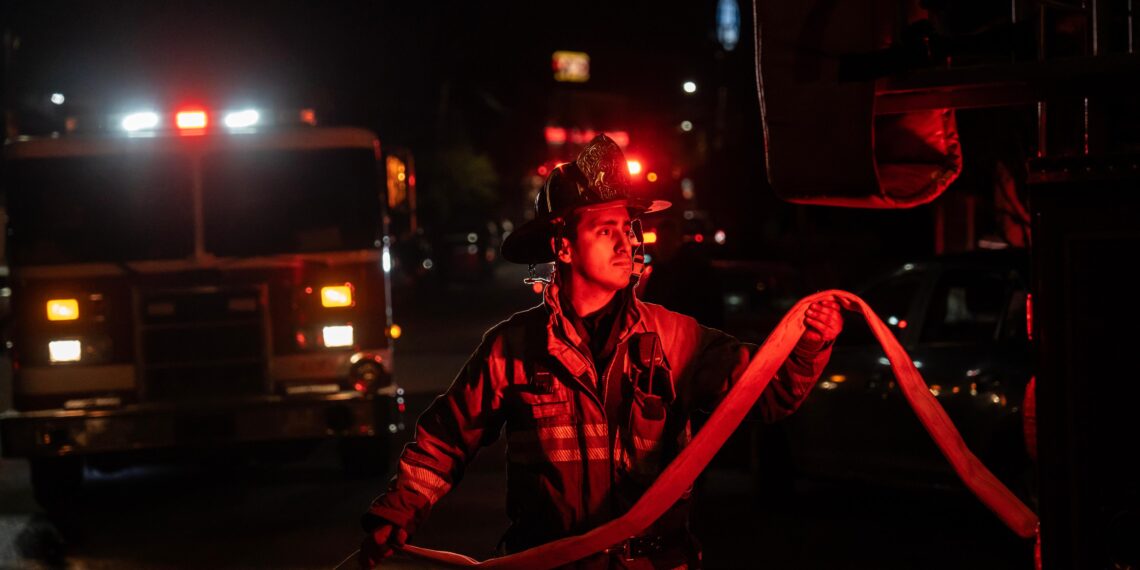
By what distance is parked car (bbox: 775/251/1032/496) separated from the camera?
7.82 meters

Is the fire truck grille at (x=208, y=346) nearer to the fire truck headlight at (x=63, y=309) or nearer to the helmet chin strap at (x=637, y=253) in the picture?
the fire truck headlight at (x=63, y=309)

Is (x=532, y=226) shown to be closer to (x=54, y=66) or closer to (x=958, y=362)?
(x=958, y=362)

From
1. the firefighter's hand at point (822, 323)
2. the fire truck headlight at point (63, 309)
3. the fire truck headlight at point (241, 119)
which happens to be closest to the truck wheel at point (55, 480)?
the fire truck headlight at point (63, 309)

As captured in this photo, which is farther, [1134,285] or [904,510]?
[904,510]

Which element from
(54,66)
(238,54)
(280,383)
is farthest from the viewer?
(54,66)

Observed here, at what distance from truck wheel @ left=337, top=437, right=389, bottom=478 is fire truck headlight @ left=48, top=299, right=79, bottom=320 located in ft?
7.23

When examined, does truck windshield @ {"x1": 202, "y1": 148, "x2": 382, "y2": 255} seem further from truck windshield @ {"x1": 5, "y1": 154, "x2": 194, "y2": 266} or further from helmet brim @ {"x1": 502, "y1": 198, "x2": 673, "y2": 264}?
helmet brim @ {"x1": 502, "y1": 198, "x2": 673, "y2": 264}

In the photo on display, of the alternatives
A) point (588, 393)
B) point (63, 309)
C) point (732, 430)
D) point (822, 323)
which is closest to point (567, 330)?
point (588, 393)

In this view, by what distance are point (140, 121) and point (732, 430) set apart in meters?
8.02

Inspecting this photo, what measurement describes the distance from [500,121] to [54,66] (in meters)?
79.2

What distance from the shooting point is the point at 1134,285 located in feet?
8.82

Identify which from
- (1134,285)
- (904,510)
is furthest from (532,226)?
(904,510)

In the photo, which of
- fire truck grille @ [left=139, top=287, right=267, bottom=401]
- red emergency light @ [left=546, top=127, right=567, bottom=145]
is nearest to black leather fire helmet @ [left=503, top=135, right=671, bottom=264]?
fire truck grille @ [left=139, top=287, right=267, bottom=401]

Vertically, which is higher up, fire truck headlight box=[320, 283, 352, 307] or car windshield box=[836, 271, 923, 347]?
fire truck headlight box=[320, 283, 352, 307]
